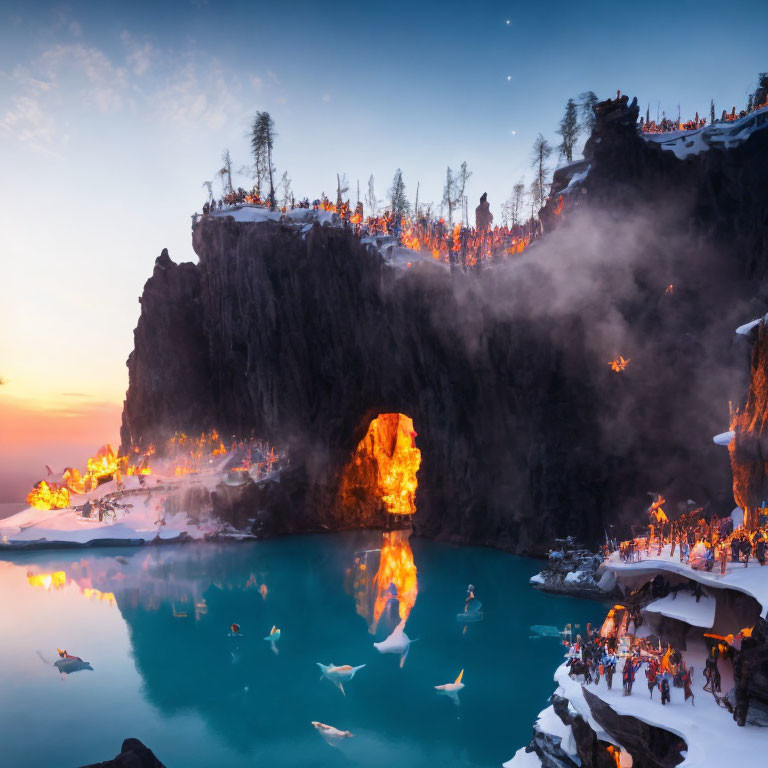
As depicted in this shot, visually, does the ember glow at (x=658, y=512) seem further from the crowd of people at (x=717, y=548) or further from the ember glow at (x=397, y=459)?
the ember glow at (x=397, y=459)

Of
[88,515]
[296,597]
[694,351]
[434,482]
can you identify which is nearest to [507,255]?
[694,351]

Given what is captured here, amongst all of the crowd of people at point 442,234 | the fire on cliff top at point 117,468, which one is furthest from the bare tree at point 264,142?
the fire on cliff top at point 117,468

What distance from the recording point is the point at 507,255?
42.3 m

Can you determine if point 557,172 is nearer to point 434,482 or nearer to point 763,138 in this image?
point 763,138

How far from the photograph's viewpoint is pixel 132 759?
13.0 m

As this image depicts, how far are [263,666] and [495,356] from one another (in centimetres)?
2713

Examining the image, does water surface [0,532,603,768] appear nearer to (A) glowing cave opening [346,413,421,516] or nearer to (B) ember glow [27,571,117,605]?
(B) ember glow [27,571,117,605]

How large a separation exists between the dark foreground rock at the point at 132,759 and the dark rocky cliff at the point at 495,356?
30936 mm

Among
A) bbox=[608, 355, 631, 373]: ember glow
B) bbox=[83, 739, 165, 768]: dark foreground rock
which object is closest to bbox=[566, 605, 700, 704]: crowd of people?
bbox=[83, 739, 165, 768]: dark foreground rock

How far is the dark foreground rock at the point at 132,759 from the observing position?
12797 mm

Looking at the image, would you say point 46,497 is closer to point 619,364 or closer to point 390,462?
point 390,462

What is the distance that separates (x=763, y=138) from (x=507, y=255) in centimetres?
1634

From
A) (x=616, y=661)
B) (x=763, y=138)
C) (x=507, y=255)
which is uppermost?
(x=763, y=138)

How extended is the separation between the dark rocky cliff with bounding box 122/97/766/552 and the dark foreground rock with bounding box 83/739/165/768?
101 ft
